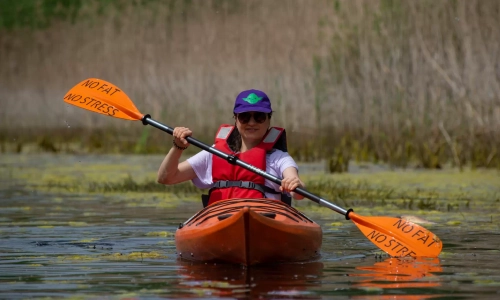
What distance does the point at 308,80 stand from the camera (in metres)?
19.7

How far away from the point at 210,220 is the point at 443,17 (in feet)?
25.5

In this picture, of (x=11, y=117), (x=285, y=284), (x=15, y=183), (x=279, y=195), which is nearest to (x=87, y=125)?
(x=11, y=117)

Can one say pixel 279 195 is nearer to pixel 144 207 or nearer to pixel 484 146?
pixel 144 207

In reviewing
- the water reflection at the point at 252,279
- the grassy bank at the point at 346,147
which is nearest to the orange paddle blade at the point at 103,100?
the water reflection at the point at 252,279

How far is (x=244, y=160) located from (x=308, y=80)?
11.7 metres

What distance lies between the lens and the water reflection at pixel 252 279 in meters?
6.40

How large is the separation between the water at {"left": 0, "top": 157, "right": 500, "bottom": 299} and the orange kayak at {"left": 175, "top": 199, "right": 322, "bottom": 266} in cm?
8

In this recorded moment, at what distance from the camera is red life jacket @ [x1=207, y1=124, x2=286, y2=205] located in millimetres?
8117

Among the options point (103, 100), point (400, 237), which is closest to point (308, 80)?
point (103, 100)

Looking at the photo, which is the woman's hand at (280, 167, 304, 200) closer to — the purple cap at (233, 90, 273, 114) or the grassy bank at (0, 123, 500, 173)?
the purple cap at (233, 90, 273, 114)

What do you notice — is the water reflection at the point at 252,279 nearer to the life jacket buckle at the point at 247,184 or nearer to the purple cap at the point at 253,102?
the life jacket buckle at the point at 247,184

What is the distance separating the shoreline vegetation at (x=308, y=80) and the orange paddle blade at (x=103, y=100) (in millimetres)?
5421

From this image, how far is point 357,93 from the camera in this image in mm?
15891

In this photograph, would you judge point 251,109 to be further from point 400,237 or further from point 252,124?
point 400,237
